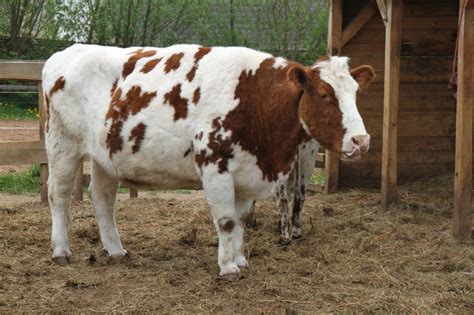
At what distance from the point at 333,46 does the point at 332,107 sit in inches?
203

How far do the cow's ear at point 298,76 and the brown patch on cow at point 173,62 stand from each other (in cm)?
106

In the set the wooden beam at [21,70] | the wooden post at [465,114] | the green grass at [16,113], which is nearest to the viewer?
the wooden post at [465,114]

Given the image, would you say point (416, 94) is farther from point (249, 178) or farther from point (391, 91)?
point (249, 178)

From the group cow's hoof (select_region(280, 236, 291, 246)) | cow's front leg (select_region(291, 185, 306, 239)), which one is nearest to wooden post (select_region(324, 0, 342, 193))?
cow's front leg (select_region(291, 185, 306, 239))

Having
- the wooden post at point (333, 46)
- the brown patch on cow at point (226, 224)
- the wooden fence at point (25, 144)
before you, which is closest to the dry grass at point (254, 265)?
the brown patch on cow at point (226, 224)

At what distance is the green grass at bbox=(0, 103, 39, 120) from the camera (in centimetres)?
1747

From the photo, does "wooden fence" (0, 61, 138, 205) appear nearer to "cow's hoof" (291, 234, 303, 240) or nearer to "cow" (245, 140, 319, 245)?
"cow" (245, 140, 319, 245)

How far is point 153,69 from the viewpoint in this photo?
665cm

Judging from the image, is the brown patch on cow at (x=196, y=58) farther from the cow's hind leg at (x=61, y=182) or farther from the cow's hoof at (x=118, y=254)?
the cow's hoof at (x=118, y=254)

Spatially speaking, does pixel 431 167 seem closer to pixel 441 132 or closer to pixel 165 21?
pixel 441 132

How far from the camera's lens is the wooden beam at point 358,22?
10.9 m

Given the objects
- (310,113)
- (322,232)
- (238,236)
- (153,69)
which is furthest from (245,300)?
(322,232)

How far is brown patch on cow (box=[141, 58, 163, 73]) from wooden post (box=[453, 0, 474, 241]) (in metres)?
2.83

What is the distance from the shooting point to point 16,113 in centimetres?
1791
